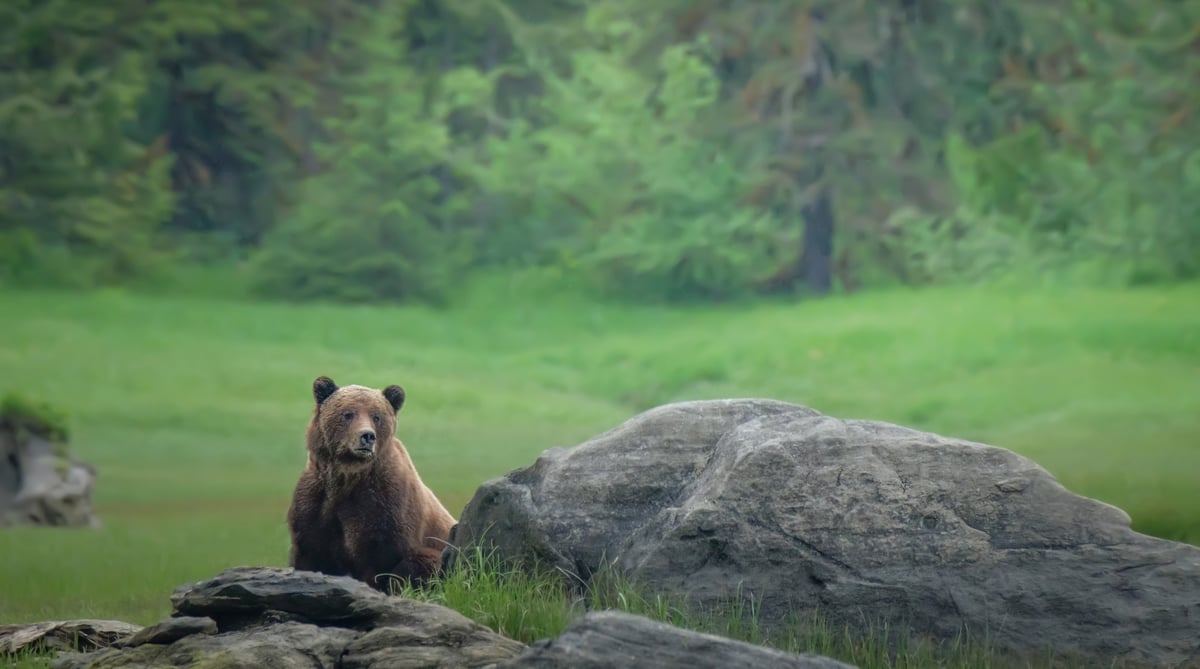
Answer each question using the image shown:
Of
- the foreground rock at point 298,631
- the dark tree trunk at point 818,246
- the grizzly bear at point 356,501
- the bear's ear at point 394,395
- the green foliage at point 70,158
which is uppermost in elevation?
the green foliage at point 70,158

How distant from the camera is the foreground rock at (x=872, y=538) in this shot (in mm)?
7109

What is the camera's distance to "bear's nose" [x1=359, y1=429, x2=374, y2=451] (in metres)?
7.43

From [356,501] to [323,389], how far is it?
0.65 metres

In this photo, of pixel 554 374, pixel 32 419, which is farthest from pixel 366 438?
pixel 554 374

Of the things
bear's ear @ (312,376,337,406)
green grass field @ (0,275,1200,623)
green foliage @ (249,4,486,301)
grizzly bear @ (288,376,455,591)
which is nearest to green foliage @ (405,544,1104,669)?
grizzly bear @ (288,376,455,591)

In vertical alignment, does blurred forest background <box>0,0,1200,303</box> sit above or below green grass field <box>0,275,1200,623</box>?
above

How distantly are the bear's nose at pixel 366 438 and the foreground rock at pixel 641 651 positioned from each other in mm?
1893

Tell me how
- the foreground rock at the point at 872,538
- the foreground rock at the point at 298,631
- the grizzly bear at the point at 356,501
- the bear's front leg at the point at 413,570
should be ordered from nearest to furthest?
the foreground rock at the point at 298,631 < the foreground rock at the point at 872,538 < the grizzly bear at the point at 356,501 < the bear's front leg at the point at 413,570

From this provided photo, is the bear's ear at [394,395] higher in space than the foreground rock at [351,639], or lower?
higher

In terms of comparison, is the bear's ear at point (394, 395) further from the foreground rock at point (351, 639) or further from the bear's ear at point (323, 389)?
the foreground rock at point (351, 639)

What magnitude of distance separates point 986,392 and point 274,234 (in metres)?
14.9

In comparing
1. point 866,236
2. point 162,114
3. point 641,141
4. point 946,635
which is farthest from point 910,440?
point 162,114

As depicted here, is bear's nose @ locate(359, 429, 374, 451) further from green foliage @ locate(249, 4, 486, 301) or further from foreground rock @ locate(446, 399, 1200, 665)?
green foliage @ locate(249, 4, 486, 301)

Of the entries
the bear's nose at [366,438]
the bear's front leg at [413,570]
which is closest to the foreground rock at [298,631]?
the bear's nose at [366,438]
